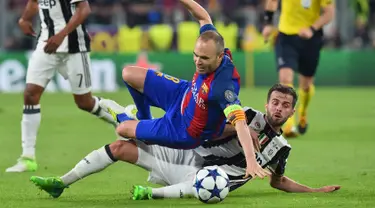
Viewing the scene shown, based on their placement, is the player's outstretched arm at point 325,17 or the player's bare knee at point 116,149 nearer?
the player's bare knee at point 116,149

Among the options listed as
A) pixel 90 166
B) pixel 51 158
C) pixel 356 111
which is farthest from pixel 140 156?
pixel 356 111

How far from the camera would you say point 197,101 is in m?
8.48

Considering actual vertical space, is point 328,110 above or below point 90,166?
below

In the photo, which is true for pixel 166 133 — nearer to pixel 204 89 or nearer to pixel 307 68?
pixel 204 89

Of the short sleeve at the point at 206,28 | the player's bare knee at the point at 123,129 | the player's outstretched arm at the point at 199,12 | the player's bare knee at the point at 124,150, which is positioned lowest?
the player's bare knee at the point at 124,150

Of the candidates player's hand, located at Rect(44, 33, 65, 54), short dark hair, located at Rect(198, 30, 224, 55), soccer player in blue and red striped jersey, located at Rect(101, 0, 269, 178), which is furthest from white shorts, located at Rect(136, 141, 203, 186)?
player's hand, located at Rect(44, 33, 65, 54)

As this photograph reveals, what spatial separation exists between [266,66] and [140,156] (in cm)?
1883

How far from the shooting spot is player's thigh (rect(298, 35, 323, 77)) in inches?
597

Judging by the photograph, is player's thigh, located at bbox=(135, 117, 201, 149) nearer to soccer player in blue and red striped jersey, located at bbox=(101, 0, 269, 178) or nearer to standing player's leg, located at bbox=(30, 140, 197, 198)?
soccer player in blue and red striped jersey, located at bbox=(101, 0, 269, 178)

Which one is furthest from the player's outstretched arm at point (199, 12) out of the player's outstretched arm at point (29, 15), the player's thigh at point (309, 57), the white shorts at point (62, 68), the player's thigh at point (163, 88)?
the player's thigh at point (309, 57)

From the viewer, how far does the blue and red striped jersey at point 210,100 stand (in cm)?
830

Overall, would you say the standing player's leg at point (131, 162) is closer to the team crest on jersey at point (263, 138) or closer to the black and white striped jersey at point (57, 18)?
the team crest on jersey at point (263, 138)

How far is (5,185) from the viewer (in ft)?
32.0

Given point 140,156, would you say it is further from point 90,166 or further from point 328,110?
point 328,110
